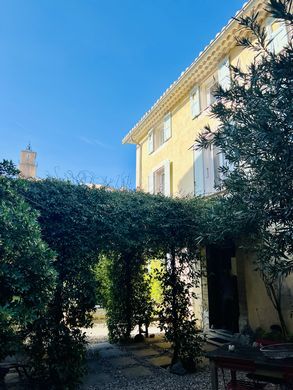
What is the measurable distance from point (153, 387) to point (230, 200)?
3.70m

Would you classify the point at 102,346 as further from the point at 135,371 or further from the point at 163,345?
the point at 135,371

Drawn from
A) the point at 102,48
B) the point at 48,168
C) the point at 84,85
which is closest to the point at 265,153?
the point at 48,168

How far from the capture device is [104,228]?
17.2 ft

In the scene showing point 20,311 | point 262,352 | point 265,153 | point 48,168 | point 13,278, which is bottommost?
point 262,352

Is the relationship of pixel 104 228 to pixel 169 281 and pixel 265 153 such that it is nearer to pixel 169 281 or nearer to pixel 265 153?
pixel 169 281

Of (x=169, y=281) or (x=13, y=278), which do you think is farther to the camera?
(x=169, y=281)

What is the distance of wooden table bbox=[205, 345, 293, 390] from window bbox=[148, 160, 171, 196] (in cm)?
901

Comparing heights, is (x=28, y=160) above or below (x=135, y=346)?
above

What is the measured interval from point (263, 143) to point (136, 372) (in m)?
5.32

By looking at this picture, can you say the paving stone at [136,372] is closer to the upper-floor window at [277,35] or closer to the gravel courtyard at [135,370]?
the gravel courtyard at [135,370]

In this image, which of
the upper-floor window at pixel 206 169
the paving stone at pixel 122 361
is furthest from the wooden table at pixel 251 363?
the upper-floor window at pixel 206 169

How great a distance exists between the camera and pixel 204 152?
Answer: 10.6 metres

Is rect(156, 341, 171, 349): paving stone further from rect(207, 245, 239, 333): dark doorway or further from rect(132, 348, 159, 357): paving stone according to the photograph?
rect(207, 245, 239, 333): dark doorway

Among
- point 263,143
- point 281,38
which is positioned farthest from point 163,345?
point 281,38
